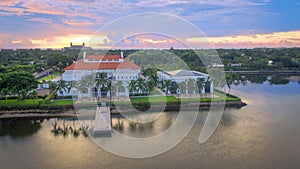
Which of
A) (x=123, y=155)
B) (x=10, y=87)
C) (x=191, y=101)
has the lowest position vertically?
(x=123, y=155)

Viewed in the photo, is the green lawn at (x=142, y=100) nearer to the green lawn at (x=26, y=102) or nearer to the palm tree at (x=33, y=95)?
the green lawn at (x=26, y=102)

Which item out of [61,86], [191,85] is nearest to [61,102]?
[61,86]

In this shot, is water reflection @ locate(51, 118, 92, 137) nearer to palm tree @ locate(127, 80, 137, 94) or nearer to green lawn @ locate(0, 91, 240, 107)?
green lawn @ locate(0, 91, 240, 107)

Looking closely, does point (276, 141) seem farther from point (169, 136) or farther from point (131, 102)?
point (131, 102)

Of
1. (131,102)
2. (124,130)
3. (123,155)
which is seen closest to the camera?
(123,155)

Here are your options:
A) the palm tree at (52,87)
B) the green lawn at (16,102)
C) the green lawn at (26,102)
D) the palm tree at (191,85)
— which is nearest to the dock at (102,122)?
the green lawn at (26,102)

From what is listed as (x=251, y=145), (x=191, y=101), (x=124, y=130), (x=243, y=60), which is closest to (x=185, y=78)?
(x=191, y=101)

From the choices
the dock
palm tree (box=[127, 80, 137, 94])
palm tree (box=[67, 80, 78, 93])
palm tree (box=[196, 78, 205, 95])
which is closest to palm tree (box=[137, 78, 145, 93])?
palm tree (box=[127, 80, 137, 94])
